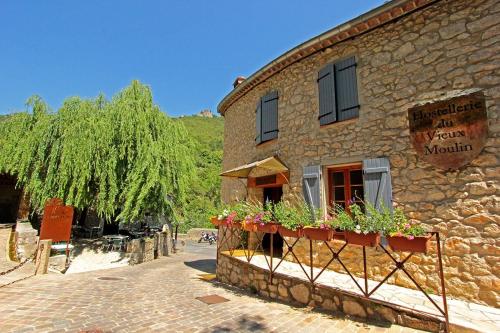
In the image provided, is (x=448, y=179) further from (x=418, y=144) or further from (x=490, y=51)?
(x=490, y=51)

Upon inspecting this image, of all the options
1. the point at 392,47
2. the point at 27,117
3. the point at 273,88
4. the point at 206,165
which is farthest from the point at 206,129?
the point at 392,47

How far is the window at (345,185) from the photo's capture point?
18.0 ft

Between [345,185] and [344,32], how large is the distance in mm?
3332

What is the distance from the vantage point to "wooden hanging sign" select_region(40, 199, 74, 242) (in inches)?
295

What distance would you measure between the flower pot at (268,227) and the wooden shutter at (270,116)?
9.32 ft

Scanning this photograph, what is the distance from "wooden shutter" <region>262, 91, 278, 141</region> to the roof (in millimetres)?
724

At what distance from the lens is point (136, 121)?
10023 millimetres

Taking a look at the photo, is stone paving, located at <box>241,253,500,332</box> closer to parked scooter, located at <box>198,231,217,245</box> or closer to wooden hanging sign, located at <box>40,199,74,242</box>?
wooden hanging sign, located at <box>40,199,74,242</box>

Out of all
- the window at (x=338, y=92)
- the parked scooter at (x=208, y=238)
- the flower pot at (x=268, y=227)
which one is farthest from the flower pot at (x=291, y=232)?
the parked scooter at (x=208, y=238)

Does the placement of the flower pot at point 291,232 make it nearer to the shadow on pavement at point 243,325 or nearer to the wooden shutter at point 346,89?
the shadow on pavement at point 243,325

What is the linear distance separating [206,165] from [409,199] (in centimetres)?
3030

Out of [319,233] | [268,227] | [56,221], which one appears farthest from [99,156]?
[319,233]

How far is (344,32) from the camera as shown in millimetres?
5680

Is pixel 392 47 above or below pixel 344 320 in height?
above
